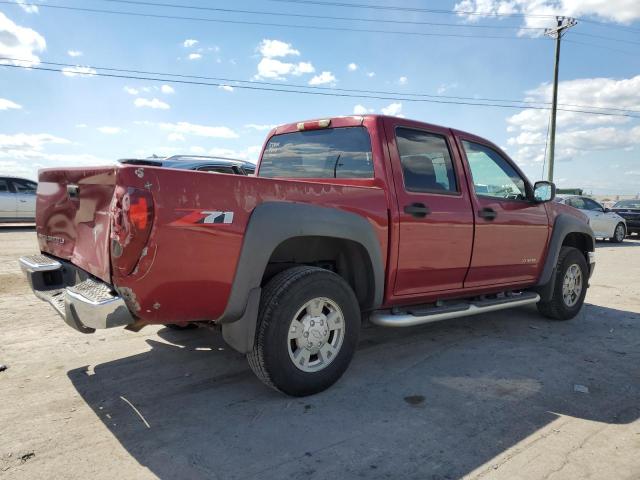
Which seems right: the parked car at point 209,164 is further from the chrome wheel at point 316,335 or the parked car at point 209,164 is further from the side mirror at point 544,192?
the chrome wheel at point 316,335

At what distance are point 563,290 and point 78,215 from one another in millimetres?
4990

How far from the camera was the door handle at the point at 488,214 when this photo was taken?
4438mm

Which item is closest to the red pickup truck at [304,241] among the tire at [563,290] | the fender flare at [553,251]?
the fender flare at [553,251]

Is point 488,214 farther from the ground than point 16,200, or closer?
farther from the ground

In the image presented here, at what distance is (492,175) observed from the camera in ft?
15.9

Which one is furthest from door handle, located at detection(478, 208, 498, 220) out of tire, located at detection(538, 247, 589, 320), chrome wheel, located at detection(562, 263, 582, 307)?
chrome wheel, located at detection(562, 263, 582, 307)

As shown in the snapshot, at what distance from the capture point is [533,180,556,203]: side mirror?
505cm

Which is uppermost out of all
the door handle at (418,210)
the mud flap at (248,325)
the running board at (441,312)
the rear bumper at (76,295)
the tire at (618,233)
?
the door handle at (418,210)

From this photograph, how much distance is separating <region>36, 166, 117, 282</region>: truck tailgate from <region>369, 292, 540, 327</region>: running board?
2.03m

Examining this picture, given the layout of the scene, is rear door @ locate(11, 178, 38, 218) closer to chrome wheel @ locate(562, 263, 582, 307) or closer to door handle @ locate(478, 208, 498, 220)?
door handle @ locate(478, 208, 498, 220)

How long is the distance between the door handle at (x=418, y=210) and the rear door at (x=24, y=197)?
14.0 m

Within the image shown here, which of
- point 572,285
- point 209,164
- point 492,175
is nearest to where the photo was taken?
point 492,175

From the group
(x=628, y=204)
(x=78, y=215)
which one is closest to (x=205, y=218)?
(x=78, y=215)

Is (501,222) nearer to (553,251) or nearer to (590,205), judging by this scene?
(553,251)
